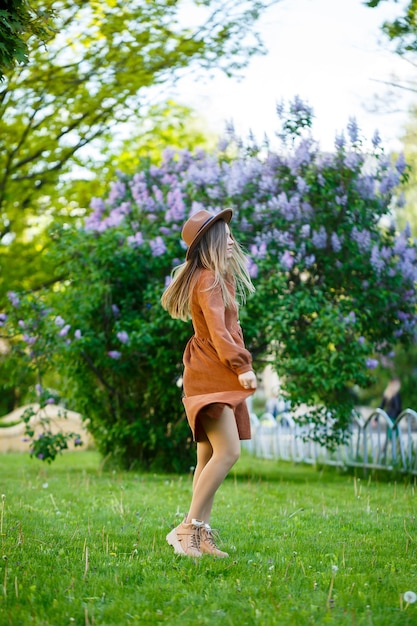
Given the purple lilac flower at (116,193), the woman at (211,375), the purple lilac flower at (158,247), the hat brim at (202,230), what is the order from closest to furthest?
the woman at (211,375)
the hat brim at (202,230)
the purple lilac flower at (158,247)
the purple lilac flower at (116,193)

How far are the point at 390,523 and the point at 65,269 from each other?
19.4ft

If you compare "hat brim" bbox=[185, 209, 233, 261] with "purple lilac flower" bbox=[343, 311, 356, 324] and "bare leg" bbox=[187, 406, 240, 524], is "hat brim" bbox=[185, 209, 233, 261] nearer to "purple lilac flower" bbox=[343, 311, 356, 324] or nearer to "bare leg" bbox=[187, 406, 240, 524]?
"bare leg" bbox=[187, 406, 240, 524]

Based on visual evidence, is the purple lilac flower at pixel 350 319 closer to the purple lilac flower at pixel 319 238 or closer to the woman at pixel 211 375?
the purple lilac flower at pixel 319 238

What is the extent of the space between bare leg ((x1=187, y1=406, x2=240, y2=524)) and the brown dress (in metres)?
0.07

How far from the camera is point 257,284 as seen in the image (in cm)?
949

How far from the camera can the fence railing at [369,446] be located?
9.82 m

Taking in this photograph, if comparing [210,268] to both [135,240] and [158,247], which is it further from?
[135,240]

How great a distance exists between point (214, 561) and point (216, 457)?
0.53 meters

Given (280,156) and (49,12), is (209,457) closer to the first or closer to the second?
(49,12)

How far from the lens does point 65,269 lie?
10.5m

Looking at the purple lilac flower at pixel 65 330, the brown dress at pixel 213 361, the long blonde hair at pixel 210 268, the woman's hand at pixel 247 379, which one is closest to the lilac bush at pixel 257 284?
the purple lilac flower at pixel 65 330

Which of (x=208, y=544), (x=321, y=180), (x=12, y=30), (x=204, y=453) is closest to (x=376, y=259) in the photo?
(x=321, y=180)

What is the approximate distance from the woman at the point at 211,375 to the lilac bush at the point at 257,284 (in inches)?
169

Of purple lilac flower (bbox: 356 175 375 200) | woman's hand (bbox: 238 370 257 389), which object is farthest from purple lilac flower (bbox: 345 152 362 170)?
woman's hand (bbox: 238 370 257 389)
